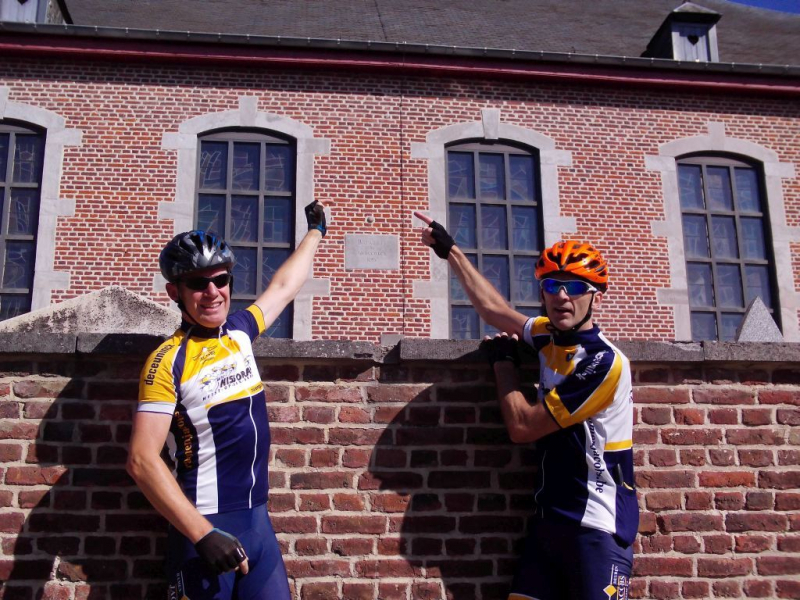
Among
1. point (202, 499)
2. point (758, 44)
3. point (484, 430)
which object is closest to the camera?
point (202, 499)

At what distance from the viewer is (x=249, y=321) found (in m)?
3.06

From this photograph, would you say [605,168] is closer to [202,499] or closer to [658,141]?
[658,141]

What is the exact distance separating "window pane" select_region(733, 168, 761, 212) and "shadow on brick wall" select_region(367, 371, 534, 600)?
9.42m

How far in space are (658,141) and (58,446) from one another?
10.2 meters

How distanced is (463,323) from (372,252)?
5.51 feet

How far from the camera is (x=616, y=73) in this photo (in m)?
11.0

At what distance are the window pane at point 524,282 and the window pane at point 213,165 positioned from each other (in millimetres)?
4524

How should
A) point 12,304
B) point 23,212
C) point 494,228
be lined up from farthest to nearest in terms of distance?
point 494,228, point 23,212, point 12,304

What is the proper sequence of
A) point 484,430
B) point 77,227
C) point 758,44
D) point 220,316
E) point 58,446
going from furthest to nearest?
point 758,44
point 77,227
point 484,430
point 58,446
point 220,316

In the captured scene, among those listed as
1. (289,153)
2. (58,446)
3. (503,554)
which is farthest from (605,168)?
(58,446)

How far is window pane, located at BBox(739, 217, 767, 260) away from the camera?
11.1 metres

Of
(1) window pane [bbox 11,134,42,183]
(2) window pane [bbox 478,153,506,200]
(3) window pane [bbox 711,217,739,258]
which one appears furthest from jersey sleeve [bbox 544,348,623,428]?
(1) window pane [bbox 11,134,42,183]

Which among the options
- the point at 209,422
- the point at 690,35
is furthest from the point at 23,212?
the point at 690,35

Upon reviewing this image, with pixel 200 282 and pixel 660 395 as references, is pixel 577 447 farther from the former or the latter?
pixel 200 282
